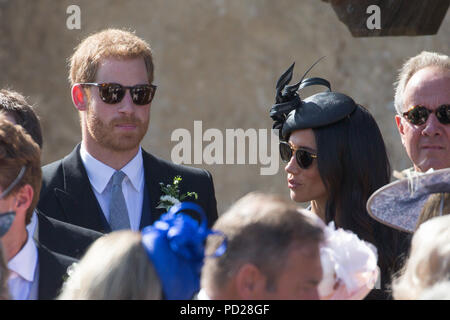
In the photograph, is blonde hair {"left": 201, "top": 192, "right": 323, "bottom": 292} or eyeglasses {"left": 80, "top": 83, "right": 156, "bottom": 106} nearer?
blonde hair {"left": 201, "top": 192, "right": 323, "bottom": 292}

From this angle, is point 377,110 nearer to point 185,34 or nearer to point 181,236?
point 185,34

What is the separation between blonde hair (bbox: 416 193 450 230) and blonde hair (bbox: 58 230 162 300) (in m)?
1.14

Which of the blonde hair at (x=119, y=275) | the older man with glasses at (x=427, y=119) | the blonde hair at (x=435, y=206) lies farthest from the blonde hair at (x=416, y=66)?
the blonde hair at (x=119, y=275)

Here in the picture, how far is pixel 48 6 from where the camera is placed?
8945 mm

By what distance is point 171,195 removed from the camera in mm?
4000

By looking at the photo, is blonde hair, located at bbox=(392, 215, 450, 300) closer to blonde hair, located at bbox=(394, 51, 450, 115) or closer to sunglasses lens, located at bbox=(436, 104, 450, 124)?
sunglasses lens, located at bbox=(436, 104, 450, 124)

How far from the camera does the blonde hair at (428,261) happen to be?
2350 mm

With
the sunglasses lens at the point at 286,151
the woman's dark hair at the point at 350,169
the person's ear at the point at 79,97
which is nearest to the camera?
the woman's dark hair at the point at 350,169

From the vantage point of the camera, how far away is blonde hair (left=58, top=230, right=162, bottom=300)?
2199 millimetres

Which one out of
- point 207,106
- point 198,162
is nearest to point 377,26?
point 198,162

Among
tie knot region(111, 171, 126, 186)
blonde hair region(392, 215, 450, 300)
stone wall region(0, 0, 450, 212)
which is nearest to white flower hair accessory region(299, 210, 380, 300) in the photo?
blonde hair region(392, 215, 450, 300)

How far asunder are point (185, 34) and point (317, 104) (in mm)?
5188

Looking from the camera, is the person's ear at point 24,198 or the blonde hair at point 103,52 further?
the blonde hair at point 103,52

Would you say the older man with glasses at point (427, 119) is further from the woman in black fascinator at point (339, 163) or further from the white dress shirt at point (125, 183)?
the white dress shirt at point (125, 183)
